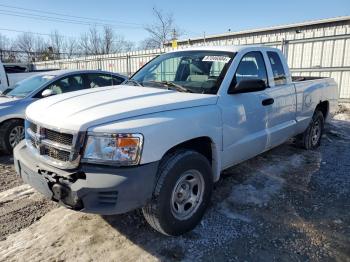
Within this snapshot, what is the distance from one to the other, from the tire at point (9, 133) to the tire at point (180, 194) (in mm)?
4186

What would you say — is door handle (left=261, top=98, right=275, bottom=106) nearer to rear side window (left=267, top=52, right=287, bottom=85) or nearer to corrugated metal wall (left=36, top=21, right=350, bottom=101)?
rear side window (left=267, top=52, right=287, bottom=85)

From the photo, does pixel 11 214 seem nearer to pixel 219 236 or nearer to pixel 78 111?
pixel 78 111

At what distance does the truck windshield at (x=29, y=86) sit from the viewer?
6.31m

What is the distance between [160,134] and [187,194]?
86 centimetres

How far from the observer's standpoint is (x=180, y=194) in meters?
3.12

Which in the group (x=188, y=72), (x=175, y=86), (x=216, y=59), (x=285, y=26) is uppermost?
(x=285, y=26)

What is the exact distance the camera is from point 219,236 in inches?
124

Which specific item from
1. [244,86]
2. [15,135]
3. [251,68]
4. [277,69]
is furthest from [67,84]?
[244,86]

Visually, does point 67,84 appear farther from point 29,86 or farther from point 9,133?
point 9,133

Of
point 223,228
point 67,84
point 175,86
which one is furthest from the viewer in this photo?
point 67,84

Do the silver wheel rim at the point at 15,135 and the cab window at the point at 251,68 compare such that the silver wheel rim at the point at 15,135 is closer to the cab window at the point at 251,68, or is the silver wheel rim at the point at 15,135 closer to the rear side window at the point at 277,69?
the cab window at the point at 251,68

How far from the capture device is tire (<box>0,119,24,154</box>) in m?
5.84

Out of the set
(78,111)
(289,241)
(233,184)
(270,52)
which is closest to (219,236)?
(289,241)

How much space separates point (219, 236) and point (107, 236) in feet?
3.70
